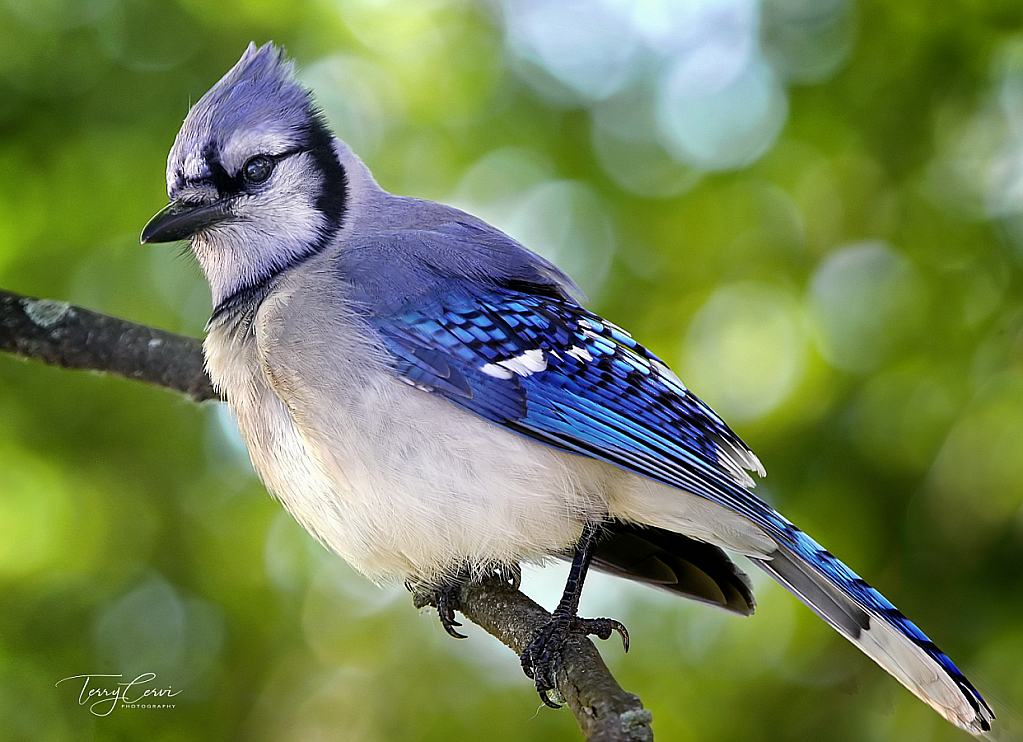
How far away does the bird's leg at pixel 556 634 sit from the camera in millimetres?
1661

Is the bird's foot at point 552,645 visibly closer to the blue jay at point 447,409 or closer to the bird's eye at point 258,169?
the blue jay at point 447,409

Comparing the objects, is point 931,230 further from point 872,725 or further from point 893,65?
point 872,725

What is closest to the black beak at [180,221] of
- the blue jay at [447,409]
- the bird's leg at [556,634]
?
the blue jay at [447,409]

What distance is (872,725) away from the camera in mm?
2689

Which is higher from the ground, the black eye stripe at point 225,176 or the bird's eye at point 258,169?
the bird's eye at point 258,169

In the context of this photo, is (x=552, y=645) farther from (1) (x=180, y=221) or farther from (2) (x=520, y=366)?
(1) (x=180, y=221)

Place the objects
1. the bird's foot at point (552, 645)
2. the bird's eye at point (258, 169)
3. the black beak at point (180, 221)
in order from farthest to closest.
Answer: the bird's eye at point (258, 169) < the black beak at point (180, 221) < the bird's foot at point (552, 645)

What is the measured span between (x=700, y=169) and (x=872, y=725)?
5.91ft

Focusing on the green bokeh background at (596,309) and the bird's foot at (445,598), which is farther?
the green bokeh background at (596,309)

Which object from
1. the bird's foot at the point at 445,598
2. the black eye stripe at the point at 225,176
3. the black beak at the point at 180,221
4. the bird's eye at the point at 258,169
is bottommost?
the bird's foot at the point at 445,598

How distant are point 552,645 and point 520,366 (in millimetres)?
527

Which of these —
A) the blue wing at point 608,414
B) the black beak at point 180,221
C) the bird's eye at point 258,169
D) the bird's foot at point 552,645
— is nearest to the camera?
the bird's foot at point 552,645

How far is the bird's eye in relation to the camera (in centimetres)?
205

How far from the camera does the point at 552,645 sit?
1.69 m
